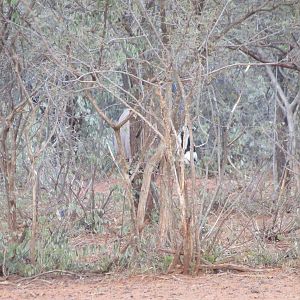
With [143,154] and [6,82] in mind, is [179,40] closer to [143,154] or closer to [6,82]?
[143,154]

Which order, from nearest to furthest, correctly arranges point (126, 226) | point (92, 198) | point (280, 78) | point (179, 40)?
1. point (179, 40)
2. point (126, 226)
3. point (92, 198)
4. point (280, 78)

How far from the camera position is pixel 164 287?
707 cm

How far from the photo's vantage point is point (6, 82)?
8.24 meters

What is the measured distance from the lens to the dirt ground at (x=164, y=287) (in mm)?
6812

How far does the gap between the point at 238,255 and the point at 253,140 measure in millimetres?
8118

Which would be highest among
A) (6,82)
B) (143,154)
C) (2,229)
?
(6,82)

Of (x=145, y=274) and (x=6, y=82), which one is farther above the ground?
(x=6, y=82)

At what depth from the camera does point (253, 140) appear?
15953 mm

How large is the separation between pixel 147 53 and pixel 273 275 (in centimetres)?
272

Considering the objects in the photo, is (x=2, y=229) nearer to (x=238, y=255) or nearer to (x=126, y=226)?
(x=126, y=226)

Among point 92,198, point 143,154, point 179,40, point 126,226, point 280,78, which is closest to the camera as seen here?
point 179,40

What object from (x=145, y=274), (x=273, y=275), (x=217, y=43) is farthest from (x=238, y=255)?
(x=217, y=43)

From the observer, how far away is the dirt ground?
22.4 feet

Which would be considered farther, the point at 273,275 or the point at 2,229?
the point at 2,229
